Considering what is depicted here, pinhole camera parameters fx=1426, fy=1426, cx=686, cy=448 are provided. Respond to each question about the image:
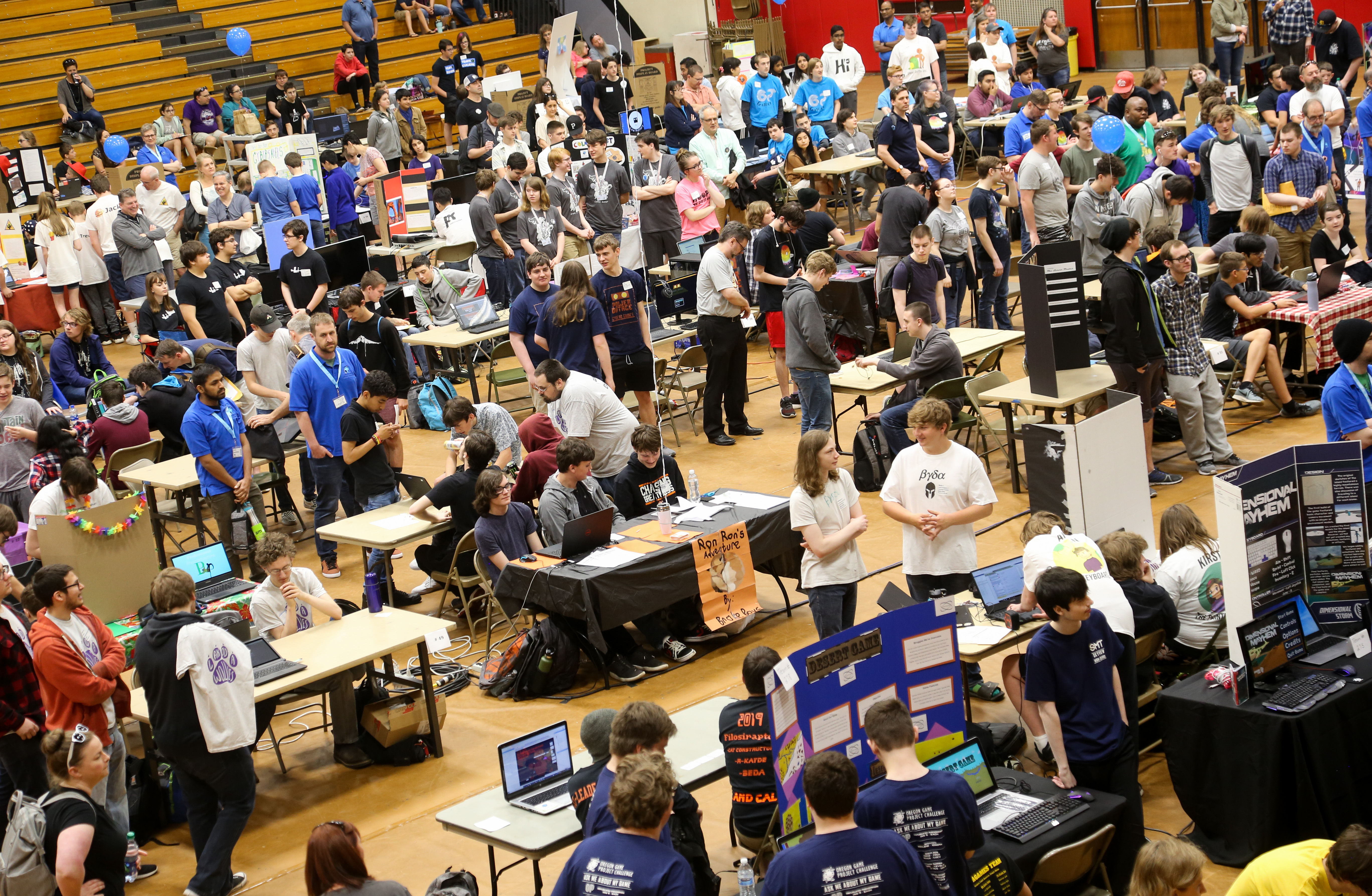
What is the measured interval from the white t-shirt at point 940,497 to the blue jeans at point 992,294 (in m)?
5.07

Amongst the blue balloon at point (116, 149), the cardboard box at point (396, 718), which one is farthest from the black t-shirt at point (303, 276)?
the blue balloon at point (116, 149)

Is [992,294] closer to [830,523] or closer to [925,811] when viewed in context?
[830,523]

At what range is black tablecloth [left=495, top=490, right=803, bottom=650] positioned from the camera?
23.5 feet

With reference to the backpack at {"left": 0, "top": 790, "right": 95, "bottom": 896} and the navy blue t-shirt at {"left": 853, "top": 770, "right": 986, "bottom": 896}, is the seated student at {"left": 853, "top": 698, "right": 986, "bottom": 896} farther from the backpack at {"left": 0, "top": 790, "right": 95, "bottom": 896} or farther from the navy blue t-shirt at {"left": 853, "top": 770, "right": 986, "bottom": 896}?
the backpack at {"left": 0, "top": 790, "right": 95, "bottom": 896}

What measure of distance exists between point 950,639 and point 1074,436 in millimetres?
2433

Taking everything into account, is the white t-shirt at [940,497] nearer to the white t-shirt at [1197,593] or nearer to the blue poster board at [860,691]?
the white t-shirt at [1197,593]

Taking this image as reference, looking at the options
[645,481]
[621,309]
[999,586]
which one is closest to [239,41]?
[621,309]

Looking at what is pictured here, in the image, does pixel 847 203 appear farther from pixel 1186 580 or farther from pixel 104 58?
pixel 104 58

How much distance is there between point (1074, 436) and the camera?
750cm

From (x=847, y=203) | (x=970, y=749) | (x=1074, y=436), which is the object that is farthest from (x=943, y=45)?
(x=970, y=749)

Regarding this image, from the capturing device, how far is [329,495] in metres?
9.15

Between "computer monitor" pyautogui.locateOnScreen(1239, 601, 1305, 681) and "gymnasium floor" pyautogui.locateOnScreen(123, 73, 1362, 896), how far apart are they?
736 millimetres

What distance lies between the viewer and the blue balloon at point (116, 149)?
1947cm

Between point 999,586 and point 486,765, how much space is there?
101 inches
